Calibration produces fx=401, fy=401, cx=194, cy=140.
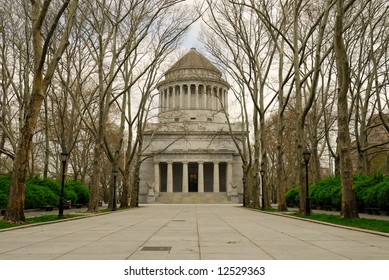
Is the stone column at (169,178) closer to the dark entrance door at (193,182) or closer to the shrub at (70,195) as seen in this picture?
the dark entrance door at (193,182)

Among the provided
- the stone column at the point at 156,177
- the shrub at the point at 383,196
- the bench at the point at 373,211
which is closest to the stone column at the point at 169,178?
the stone column at the point at 156,177

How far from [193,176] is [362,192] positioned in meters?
47.3

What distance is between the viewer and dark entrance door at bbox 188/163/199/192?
68525 mm

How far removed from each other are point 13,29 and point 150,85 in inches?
396

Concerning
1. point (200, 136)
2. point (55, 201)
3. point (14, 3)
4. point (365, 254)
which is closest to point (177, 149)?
point (200, 136)

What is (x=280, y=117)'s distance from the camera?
2481cm

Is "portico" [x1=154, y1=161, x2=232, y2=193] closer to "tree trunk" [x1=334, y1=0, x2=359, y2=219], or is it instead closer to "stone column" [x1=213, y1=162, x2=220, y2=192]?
"stone column" [x1=213, y1=162, x2=220, y2=192]

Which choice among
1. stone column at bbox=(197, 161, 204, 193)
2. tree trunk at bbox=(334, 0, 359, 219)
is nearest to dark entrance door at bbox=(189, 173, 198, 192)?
stone column at bbox=(197, 161, 204, 193)

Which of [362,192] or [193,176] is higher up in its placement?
[193,176]

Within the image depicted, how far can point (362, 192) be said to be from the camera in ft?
74.4

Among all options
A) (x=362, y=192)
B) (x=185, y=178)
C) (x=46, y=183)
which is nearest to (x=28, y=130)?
(x=46, y=183)

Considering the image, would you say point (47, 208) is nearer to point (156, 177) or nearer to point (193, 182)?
point (156, 177)

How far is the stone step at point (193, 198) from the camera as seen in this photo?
5503 cm
